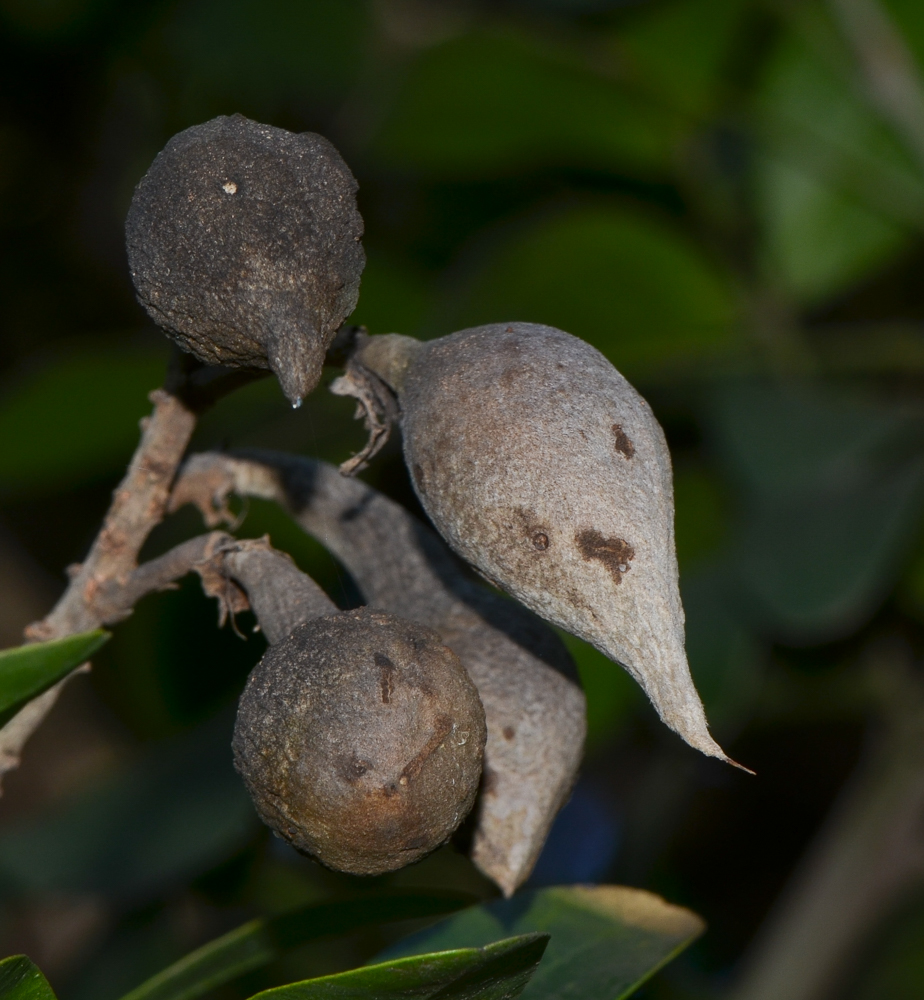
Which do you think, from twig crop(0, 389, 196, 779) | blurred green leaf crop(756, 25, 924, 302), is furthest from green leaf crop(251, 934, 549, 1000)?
blurred green leaf crop(756, 25, 924, 302)

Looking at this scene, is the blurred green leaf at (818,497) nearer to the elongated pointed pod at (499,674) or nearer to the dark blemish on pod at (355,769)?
the elongated pointed pod at (499,674)

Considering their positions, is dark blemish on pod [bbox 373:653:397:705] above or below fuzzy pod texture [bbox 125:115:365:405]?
below

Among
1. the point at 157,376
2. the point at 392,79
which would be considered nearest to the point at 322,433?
the point at 157,376

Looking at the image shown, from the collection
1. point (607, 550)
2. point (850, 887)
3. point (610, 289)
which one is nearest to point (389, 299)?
point (610, 289)

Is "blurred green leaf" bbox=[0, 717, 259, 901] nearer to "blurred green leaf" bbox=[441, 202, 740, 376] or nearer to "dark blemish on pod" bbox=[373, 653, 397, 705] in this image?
"blurred green leaf" bbox=[441, 202, 740, 376]

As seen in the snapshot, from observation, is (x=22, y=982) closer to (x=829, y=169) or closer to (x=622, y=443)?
(x=622, y=443)

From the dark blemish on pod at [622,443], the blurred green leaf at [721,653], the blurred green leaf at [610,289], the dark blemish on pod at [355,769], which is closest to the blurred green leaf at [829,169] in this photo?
the blurred green leaf at [610,289]

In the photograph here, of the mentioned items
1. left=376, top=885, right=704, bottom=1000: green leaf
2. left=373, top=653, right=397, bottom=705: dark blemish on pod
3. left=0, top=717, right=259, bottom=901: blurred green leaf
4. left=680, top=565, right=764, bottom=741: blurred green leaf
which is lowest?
left=0, top=717, right=259, bottom=901: blurred green leaf
